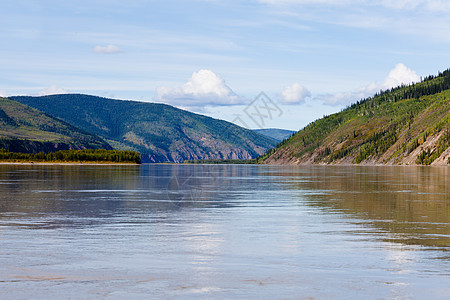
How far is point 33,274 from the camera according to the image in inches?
695

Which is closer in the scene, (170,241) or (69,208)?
(170,241)

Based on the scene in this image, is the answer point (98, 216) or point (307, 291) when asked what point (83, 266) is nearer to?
point (307, 291)

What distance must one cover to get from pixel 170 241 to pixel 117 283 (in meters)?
8.38

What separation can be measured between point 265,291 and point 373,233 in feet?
43.6

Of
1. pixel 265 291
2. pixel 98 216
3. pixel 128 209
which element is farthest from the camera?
pixel 128 209

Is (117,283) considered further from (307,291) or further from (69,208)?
(69,208)

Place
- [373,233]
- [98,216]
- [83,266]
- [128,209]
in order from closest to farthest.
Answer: [83,266]
[373,233]
[98,216]
[128,209]

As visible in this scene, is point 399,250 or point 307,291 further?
point 399,250

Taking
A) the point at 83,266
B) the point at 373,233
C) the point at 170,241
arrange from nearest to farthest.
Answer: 1. the point at 83,266
2. the point at 170,241
3. the point at 373,233

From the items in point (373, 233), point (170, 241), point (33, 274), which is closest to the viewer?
point (33, 274)

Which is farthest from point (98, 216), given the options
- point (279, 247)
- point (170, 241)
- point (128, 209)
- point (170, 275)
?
point (170, 275)

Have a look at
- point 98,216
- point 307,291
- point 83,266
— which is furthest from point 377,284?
point 98,216

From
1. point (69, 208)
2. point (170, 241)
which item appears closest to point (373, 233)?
point (170, 241)

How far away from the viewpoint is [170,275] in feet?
58.1
